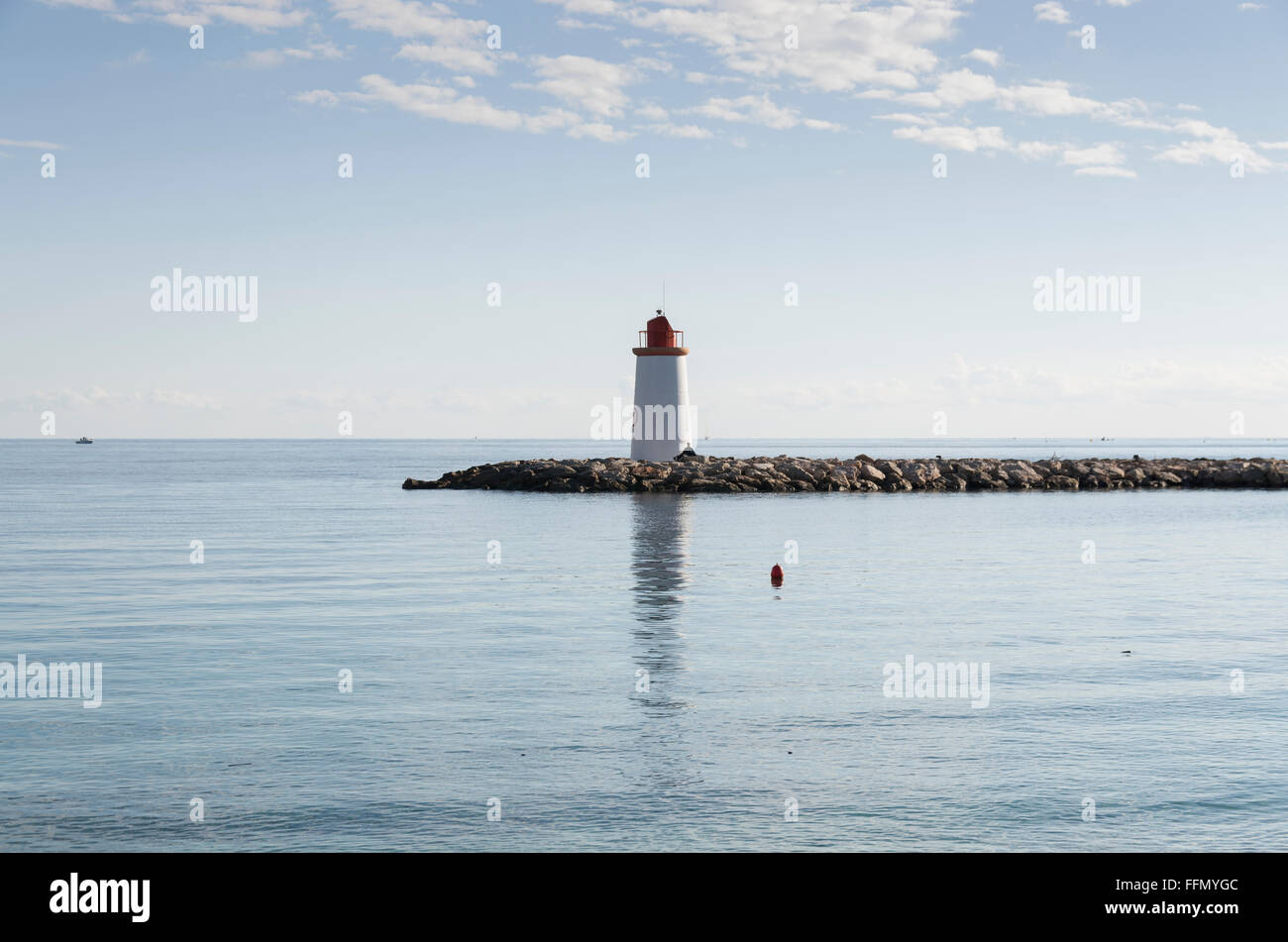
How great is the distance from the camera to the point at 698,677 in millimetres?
14891

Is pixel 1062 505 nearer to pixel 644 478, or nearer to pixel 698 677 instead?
pixel 644 478

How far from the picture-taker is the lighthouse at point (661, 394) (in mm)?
60656

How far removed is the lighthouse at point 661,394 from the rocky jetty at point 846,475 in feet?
4.12

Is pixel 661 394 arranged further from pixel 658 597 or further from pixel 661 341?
pixel 658 597

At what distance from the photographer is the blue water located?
30.6 ft

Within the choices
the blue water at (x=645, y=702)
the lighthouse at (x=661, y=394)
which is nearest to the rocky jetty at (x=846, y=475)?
the lighthouse at (x=661, y=394)

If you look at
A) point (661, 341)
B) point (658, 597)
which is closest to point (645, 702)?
point (658, 597)

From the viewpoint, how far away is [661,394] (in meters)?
62.0

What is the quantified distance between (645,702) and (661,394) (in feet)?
161

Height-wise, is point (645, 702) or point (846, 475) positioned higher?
point (846, 475)

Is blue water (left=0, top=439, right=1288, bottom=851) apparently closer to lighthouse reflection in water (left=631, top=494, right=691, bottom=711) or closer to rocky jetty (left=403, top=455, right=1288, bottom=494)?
lighthouse reflection in water (left=631, top=494, right=691, bottom=711)

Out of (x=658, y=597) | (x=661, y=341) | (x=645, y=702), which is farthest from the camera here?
(x=661, y=341)

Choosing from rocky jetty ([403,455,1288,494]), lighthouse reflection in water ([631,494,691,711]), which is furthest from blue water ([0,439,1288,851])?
rocky jetty ([403,455,1288,494])
